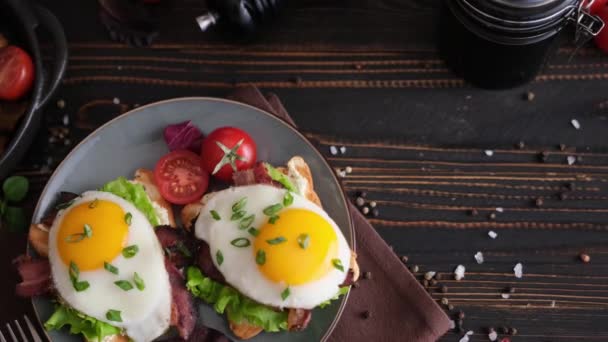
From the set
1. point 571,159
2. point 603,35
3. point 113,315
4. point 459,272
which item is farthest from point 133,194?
point 603,35

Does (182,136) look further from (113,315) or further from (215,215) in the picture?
(113,315)

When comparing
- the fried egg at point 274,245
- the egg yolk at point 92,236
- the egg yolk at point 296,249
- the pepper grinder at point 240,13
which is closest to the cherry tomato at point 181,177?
the fried egg at point 274,245

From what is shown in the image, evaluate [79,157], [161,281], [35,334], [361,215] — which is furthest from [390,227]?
[35,334]

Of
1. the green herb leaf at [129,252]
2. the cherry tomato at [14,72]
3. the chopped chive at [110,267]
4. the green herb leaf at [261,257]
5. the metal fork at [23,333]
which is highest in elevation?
the cherry tomato at [14,72]

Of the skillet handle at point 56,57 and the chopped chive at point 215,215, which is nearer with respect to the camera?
the chopped chive at point 215,215

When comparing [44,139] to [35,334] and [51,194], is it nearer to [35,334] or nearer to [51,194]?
[51,194]

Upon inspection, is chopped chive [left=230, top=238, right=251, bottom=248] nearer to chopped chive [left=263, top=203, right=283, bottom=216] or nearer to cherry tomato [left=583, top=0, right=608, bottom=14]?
chopped chive [left=263, top=203, right=283, bottom=216]

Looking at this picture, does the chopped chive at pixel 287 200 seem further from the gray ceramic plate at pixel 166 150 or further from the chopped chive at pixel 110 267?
the chopped chive at pixel 110 267

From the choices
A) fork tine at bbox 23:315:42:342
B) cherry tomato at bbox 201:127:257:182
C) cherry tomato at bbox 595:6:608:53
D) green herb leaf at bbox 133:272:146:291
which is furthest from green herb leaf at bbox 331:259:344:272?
cherry tomato at bbox 595:6:608:53
